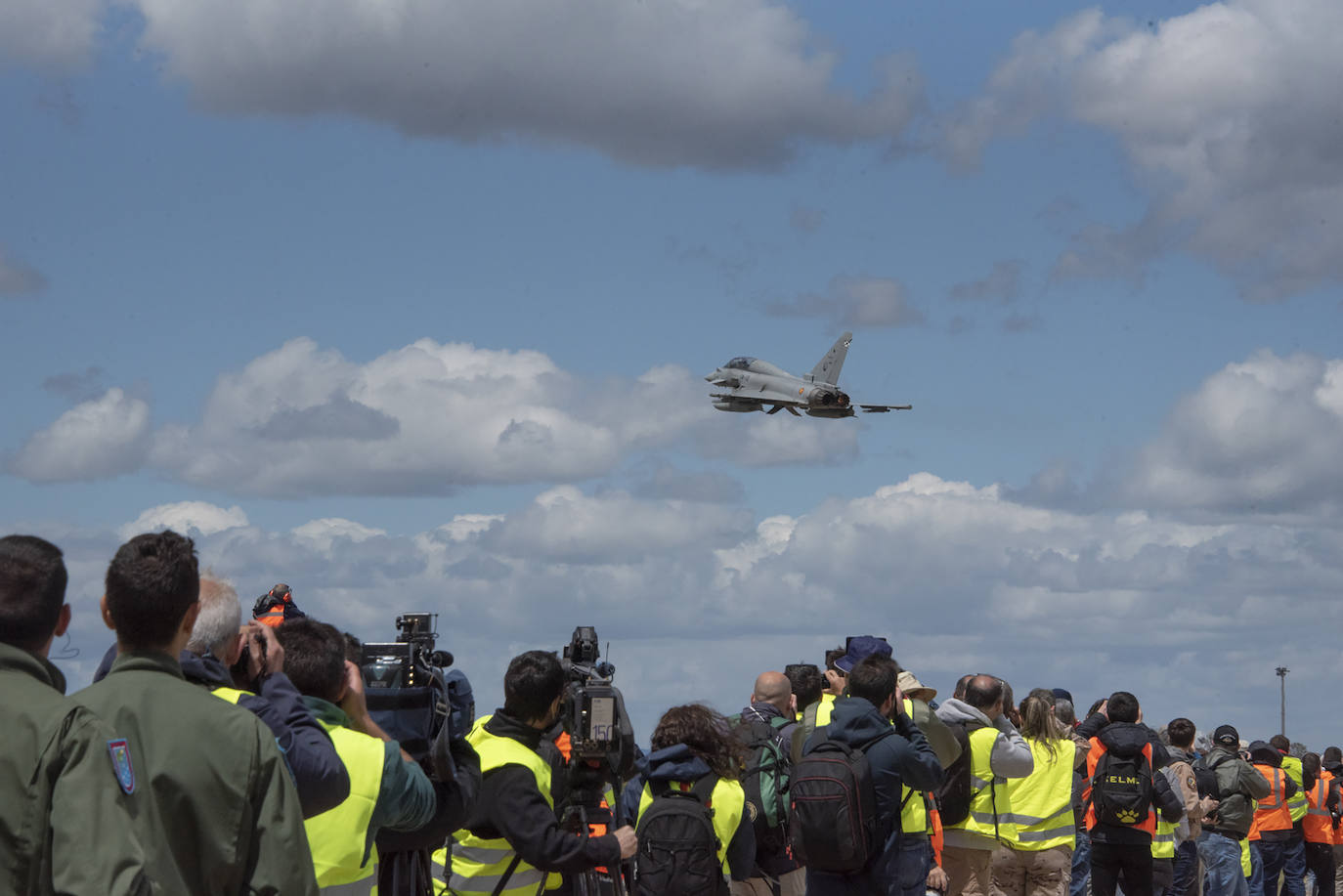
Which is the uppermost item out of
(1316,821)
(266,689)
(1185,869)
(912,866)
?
(266,689)

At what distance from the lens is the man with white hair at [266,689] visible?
4.65 metres

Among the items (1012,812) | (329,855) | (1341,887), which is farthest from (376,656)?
(1341,887)

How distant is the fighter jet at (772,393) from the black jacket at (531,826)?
54.1m

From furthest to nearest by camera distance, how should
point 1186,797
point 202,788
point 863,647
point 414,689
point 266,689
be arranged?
point 1186,797 < point 863,647 < point 414,689 < point 266,689 < point 202,788

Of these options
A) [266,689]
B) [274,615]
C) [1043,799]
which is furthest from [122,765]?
[1043,799]

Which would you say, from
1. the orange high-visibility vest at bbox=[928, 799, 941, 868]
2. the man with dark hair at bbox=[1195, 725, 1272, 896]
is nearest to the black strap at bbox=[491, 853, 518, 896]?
the orange high-visibility vest at bbox=[928, 799, 941, 868]

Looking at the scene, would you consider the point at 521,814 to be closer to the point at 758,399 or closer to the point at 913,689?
the point at 913,689

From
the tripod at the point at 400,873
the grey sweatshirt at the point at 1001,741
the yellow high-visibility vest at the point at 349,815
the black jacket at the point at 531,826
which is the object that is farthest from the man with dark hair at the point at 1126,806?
the yellow high-visibility vest at the point at 349,815

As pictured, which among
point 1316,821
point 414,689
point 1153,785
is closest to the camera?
point 414,689

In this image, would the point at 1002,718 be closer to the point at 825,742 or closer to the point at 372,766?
the point at 825,742

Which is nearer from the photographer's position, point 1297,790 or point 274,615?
point 274,615

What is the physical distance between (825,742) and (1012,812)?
128 inches

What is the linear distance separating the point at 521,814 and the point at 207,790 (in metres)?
3.17

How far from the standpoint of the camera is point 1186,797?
14.1m
